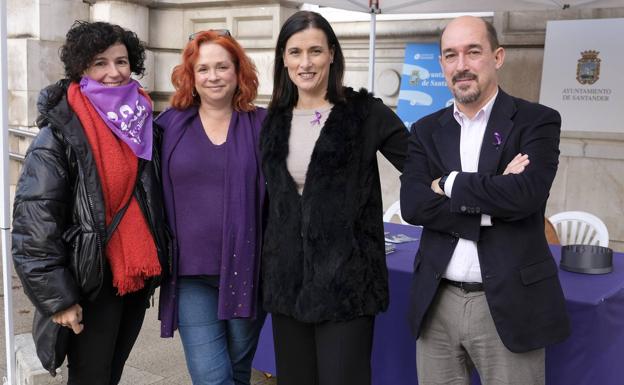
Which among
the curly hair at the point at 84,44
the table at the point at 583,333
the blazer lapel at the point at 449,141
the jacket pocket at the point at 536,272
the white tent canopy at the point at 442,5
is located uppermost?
the white tent canopy at the point at 442,5

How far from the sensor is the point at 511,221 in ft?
6.09

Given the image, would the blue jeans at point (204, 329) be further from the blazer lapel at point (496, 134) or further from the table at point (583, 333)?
the blazer lapel at point (496, 134)

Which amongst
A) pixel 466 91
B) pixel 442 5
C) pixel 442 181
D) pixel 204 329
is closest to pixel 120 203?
pixel 204 329

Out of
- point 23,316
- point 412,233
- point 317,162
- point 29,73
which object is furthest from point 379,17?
point 317,162

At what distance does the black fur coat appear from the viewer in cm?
201

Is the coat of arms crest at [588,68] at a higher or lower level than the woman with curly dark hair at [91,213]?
higher

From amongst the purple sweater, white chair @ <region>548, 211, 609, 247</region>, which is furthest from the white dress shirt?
white chair @ <region>548, 211, 609, 247</region>

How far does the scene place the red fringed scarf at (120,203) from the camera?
211 centimetres

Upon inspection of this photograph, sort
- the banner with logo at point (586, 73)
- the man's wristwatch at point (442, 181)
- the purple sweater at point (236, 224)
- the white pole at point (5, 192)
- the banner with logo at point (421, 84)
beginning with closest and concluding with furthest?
the man's wristwatch at point (442, 181)
the purple sweater at point (236, 224)
the white pole at point (5, 192)
the banner with logo at point (586, 73)
the banner with logo at point (421, 84)

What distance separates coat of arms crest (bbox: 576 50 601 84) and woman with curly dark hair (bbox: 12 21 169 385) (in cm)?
436

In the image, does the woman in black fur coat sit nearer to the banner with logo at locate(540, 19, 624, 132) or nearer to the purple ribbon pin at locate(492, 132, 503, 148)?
the purple ribbon pin at locate(492, 132, 503, 148)

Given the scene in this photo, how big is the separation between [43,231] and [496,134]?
1.48 metres

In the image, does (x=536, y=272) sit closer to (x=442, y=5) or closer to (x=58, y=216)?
(x=58, y=216)

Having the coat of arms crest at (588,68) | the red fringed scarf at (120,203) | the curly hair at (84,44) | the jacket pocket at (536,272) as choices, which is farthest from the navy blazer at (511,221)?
the coat of arms crest at (588,68)
